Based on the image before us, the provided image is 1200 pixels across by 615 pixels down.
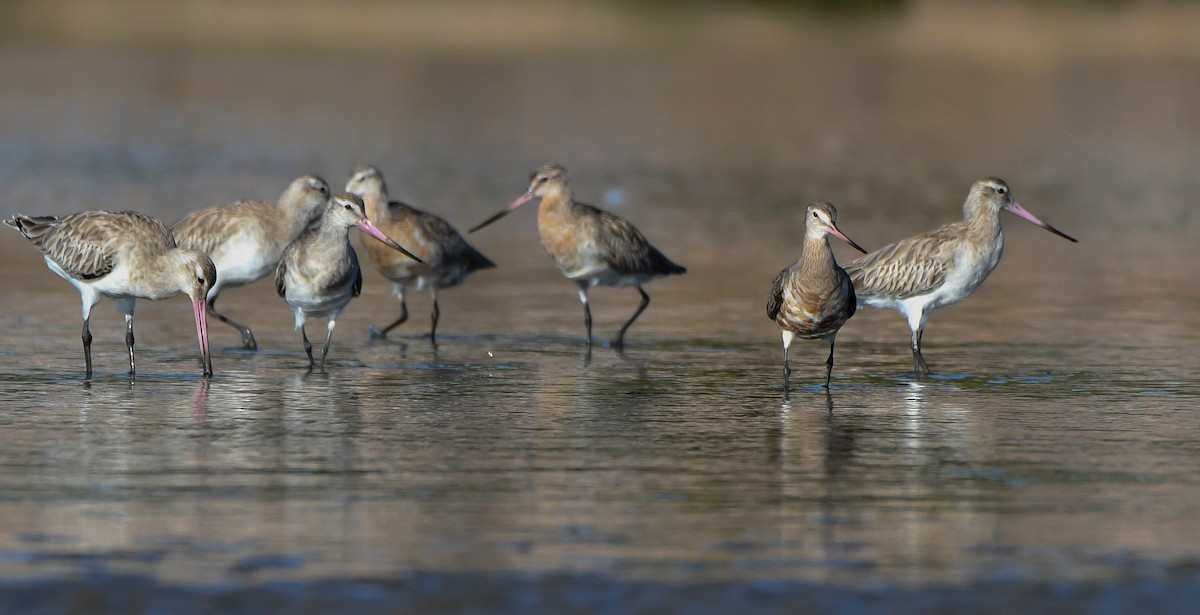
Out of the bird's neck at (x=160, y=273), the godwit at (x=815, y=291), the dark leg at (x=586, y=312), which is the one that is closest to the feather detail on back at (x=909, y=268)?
the godwit at (x=815, y=291)

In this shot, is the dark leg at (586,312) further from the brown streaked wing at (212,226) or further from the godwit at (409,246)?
the brown streaked wing at (212,226)

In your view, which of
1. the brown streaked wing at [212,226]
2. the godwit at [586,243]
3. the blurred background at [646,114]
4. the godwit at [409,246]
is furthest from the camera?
the blurred background at [646,114]

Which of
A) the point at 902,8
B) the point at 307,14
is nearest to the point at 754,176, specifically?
the point at 307,14

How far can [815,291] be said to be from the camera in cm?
995

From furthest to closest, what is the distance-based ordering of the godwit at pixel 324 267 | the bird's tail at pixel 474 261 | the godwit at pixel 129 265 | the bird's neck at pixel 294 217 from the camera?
the bird's tail at pixel 474 261 < the bird's neck at pixel 294 217 < the godwit at pixel 324 267 < the godwit at pixel 129 265

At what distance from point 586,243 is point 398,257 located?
4.19 feet

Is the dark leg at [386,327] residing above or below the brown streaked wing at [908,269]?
below

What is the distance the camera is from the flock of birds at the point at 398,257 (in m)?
10.2

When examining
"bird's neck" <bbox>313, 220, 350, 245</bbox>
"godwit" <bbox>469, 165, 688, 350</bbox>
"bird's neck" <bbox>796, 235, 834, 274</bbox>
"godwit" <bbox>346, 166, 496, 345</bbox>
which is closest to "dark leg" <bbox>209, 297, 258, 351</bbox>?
"bird's neck" <bbox>313, 220, 350, 245</bbox>

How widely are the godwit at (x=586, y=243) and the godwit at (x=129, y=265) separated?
2.85 meters

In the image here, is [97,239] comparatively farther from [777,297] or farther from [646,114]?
[646,114]

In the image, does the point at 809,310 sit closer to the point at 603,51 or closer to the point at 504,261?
the point at 504,261

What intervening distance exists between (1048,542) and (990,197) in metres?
5.18

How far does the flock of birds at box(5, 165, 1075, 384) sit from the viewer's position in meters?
10.2
